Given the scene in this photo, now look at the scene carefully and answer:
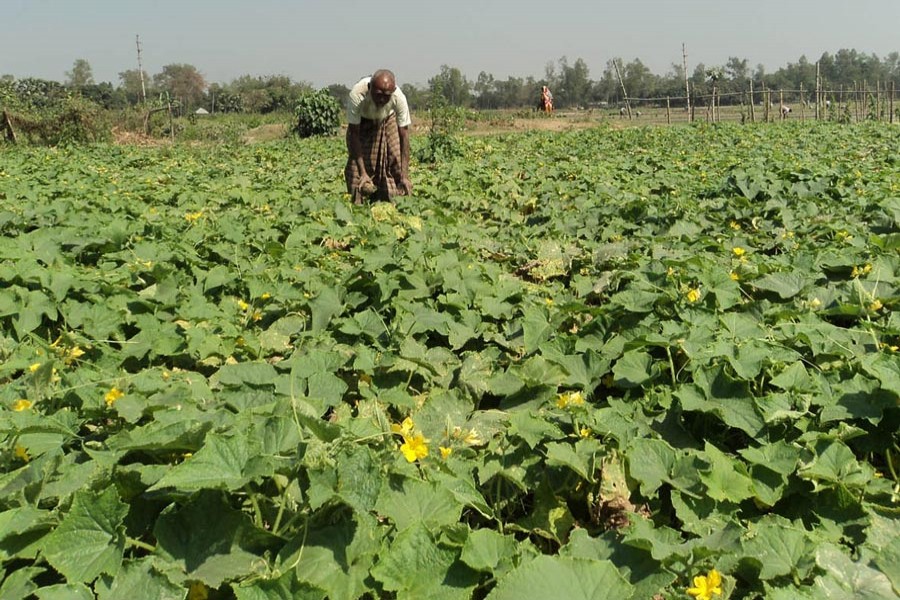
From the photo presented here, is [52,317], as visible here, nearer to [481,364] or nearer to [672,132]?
[481,364]

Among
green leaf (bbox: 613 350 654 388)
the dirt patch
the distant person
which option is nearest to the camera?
green leaf (bbox: 613 350 654 388)

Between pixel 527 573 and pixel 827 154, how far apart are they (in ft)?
37.0

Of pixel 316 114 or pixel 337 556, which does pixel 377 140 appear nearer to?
pixel 337 556

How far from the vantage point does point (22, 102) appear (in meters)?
22.4

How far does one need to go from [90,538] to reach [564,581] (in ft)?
3.54

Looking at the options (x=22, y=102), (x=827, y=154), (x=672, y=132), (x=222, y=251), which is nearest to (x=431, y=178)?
(x=222, y=251)

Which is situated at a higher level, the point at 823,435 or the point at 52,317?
the point at 52,317

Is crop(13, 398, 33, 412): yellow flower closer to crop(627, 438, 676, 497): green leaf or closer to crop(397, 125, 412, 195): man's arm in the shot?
crop(627, 438, 676, 497): green leaf

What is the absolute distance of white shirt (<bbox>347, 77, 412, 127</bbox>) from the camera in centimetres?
692

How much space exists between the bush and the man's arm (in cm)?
1552

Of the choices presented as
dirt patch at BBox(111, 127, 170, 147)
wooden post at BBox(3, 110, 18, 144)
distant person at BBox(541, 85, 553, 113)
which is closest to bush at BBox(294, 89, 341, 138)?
dirt patch at BBox(111, 127, 170, 147)

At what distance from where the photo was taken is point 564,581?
4.98 ft

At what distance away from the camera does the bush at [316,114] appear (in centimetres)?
2236

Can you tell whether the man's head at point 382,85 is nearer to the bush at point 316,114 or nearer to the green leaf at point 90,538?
the green leaf at point 90,538
